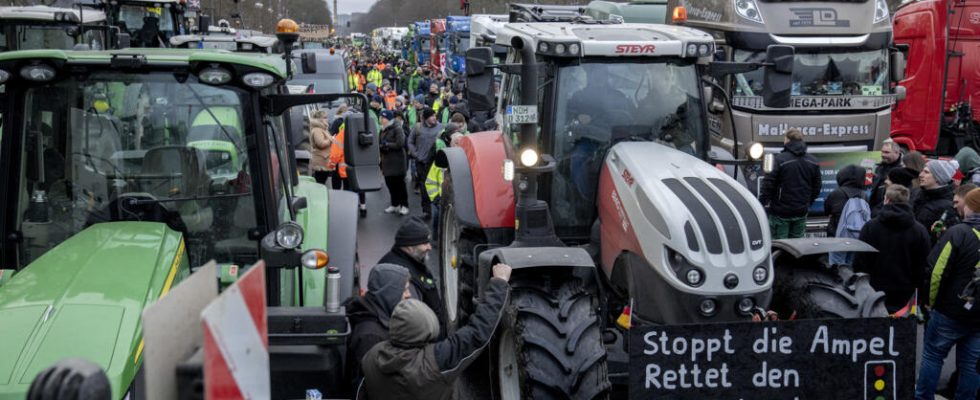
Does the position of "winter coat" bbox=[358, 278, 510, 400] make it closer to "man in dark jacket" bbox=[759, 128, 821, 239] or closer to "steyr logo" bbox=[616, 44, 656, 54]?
"steyr logo" bbox=[616, 44, 656, 54]

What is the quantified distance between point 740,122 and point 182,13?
1352 cm

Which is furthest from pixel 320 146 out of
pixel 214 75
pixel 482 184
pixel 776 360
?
pixel 776 360

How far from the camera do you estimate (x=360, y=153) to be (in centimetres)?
575

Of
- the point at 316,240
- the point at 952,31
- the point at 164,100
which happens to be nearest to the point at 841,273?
the point at 316,240

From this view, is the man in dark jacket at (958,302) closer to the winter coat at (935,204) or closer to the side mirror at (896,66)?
the winter coat at (935,204)

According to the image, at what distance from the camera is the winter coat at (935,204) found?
814cm

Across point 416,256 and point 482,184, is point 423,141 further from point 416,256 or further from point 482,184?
point 416,256

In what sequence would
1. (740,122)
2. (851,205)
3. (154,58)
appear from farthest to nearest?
(740,122), (851,205), (154,58)

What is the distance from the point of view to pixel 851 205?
890 cm

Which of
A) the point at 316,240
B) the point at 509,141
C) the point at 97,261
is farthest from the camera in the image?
the point at 509,141

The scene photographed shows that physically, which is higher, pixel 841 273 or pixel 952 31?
pixel 952 31

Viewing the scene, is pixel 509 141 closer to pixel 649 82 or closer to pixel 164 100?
pixel 649 82

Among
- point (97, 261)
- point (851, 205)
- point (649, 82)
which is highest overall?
point (649, 82)

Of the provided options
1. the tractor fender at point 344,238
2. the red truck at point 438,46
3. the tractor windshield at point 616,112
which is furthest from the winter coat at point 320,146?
the red truck at point 438,46
